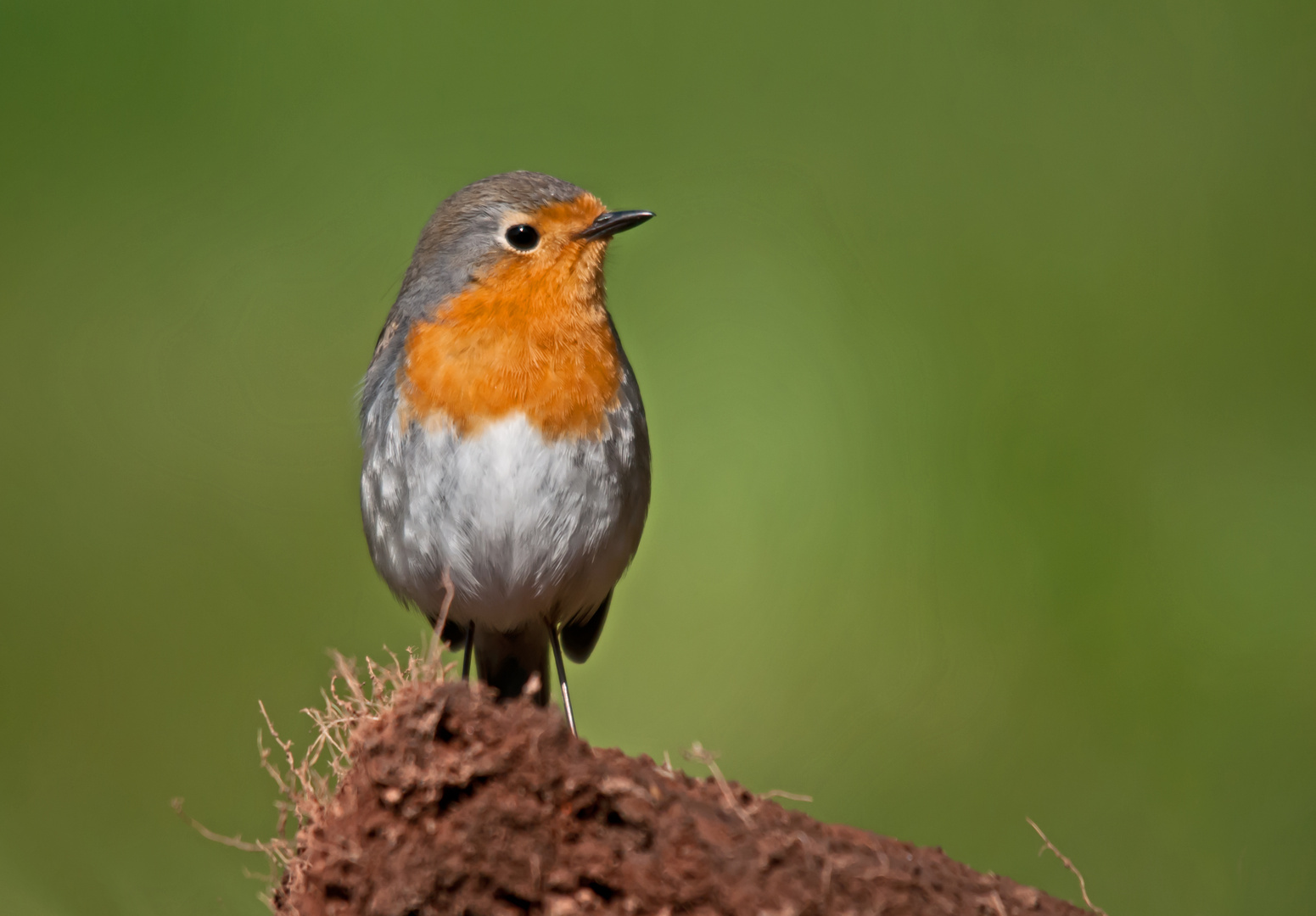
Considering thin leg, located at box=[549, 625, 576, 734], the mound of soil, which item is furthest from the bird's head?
the mound of soil

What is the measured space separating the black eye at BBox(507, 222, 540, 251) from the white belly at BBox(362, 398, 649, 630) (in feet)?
1.10

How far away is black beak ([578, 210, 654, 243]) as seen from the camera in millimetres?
2039

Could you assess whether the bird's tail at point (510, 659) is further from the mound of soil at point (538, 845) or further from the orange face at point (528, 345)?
the mound of soil at point (538, 845)

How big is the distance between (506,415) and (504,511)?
17 centimetres

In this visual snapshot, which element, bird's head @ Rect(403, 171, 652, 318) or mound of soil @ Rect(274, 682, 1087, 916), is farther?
bird's head @ Rect(403, 171, 652, 318)

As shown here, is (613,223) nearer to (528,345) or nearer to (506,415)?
(528,345)

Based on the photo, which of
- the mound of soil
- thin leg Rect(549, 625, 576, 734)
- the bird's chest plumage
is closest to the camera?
the mound of soil

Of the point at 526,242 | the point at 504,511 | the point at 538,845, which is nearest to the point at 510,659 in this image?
the point at 504,511

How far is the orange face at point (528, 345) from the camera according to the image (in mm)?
1948

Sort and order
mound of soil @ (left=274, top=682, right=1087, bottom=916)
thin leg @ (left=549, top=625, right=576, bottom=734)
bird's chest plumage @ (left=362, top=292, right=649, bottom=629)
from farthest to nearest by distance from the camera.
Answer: thin leg @ (left=549, top=625, right=576, bottom=734) → bird's chest plumage @ (left=362, top=292, right=649, bottom=629) → mound of soil @ (left=274, top=682, right=1087, bottom=916)

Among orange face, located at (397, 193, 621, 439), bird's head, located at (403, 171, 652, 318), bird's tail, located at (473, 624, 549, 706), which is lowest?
bird's tail, located at (473, 624, 549, 706)

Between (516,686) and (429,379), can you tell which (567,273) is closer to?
(429,379)

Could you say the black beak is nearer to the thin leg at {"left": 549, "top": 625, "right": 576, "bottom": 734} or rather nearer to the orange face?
the orange face

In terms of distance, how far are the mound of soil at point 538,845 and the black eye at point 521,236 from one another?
96 centimetres
